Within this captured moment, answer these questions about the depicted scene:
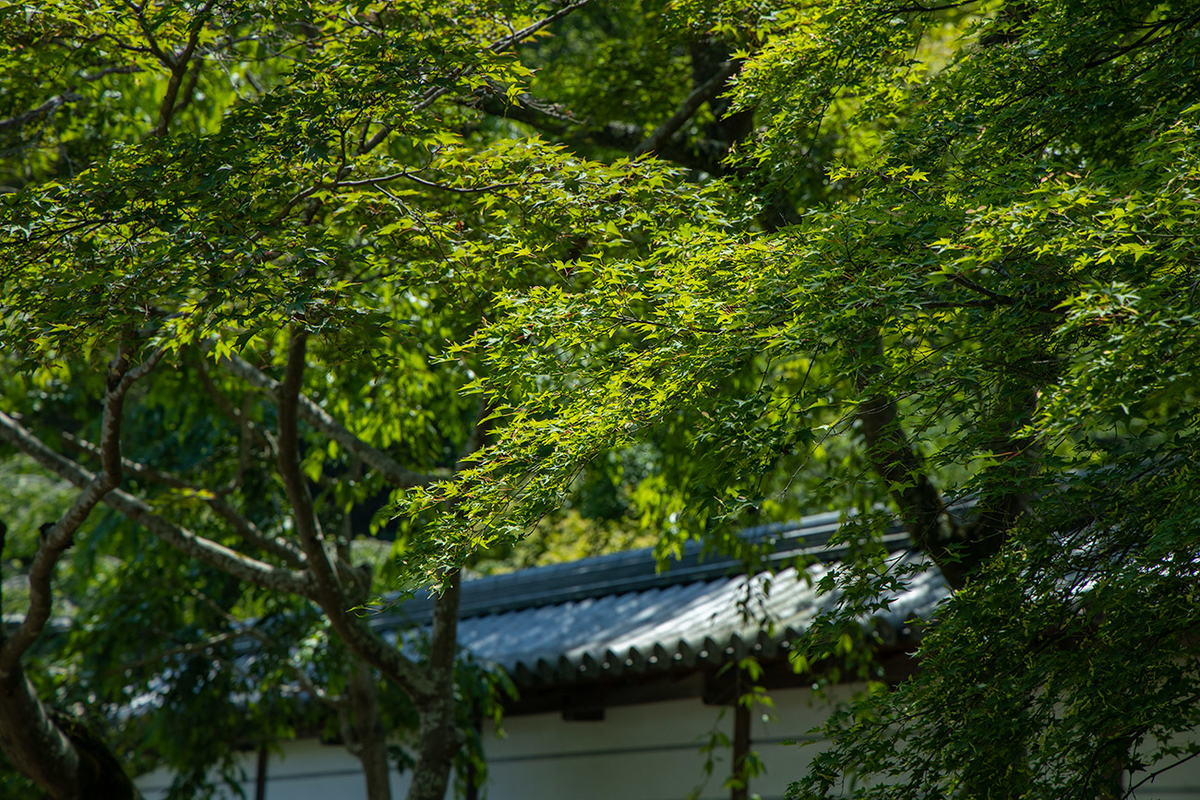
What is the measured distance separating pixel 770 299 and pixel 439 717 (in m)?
3.77

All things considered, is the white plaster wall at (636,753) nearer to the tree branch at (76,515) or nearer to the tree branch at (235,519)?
the tree branch at (235,519)

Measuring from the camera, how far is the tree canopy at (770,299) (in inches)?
111

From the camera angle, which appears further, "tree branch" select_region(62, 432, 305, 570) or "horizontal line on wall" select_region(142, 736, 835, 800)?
"horizontal line on wall" select_region(142, 736, 835, 800)

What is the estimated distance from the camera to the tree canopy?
2820mm

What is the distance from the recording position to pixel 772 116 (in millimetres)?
4555

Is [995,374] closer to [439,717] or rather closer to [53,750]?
[439,717]

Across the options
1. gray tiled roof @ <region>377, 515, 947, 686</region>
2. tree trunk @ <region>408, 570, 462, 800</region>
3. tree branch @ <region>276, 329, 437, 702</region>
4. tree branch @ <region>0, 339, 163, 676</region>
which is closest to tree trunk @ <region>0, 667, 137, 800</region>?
tree branch @ <region>0, 339, 163, 676</region>

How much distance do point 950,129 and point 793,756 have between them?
412 cm

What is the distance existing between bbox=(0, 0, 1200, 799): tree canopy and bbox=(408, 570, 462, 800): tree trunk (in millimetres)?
25

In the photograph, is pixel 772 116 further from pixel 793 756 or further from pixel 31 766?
pixel 31 766

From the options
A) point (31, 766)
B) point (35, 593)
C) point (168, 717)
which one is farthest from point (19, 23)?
point (168, 717)

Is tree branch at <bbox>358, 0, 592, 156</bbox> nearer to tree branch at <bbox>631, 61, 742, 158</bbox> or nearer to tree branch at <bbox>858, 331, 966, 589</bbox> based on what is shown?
tree branch at <bbox>631, 61, 742, 158</bbox>

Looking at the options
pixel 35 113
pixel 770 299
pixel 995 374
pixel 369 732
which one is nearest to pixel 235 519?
pixel 369 732

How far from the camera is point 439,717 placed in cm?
602
